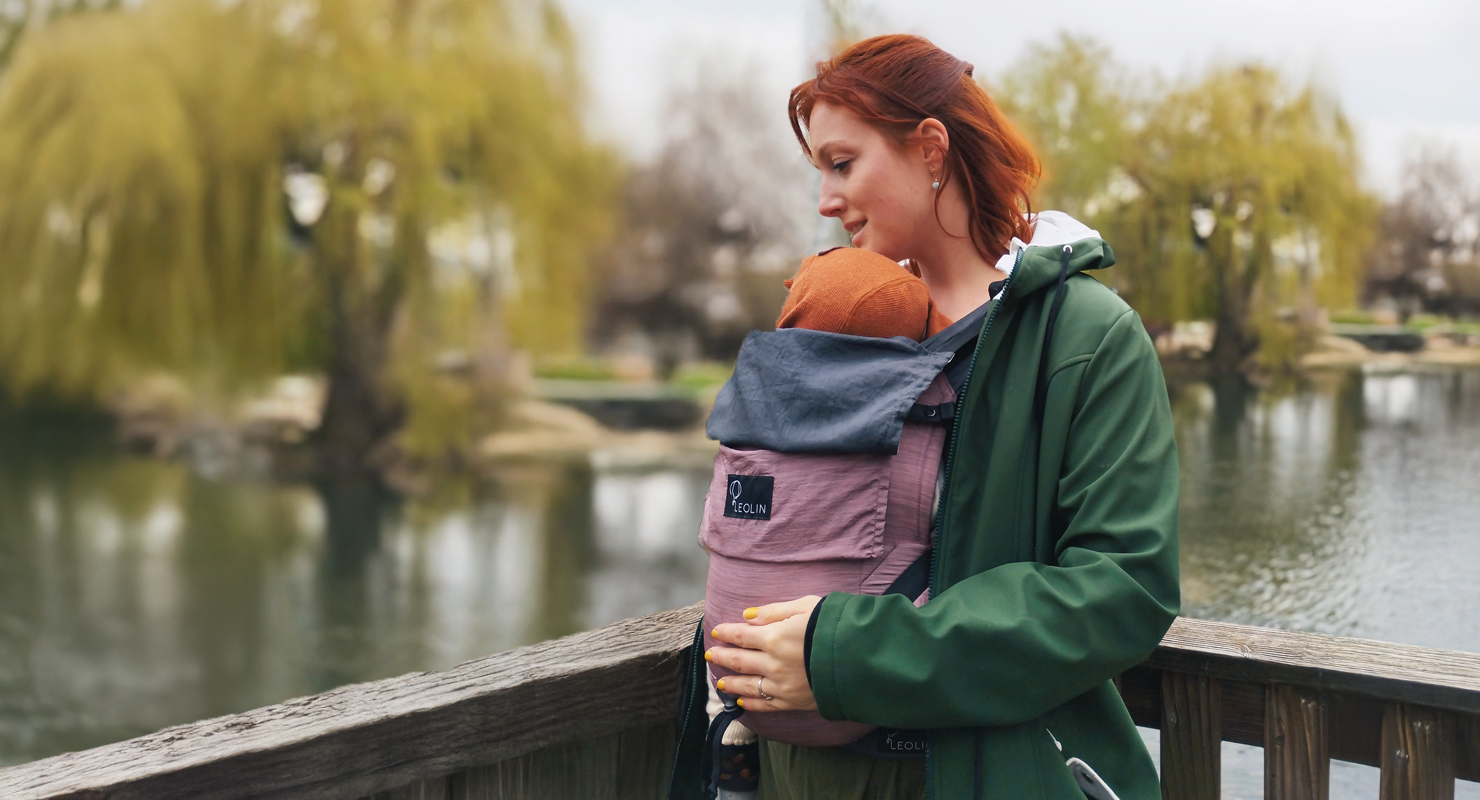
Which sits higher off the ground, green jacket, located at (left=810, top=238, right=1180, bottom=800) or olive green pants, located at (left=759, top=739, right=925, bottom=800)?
green jacket, located at (left=810, top=238, right=1180, bottom=800)

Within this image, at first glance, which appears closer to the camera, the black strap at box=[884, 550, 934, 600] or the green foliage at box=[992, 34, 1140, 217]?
the black strap at box=[884, 550, 934, 600]

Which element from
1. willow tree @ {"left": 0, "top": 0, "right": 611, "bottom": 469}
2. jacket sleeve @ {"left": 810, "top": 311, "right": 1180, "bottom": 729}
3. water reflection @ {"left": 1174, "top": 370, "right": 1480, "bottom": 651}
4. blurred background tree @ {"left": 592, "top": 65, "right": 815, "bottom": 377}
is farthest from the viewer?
willow tree @ {"left": 0, "top": 0, "right": 611, "bottom": 469}

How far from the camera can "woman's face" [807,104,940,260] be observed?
2.84 feet

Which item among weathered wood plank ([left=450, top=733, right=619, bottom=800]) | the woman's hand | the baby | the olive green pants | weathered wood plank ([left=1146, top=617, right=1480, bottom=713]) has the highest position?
the baby

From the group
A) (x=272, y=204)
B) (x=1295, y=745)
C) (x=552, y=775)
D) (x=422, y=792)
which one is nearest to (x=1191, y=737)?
(x=1295, y=745)

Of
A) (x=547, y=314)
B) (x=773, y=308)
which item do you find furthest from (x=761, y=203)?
(x=547, y=314)

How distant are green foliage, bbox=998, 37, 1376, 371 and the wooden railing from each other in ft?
3.66

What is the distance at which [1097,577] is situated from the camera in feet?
2.35

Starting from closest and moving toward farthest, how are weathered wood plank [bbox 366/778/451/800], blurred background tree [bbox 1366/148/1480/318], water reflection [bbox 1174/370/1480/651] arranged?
weathered wood plank [bbox 366/778/451/800], water reflection [bbox 1174/370/1480/651], blurred background tree [bbox 1366/148/1480/318]

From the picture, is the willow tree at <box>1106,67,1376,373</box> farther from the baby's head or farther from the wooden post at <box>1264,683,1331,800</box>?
the baby's head

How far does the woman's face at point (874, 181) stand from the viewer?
0.87 meters

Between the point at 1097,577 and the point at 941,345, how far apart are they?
211mm

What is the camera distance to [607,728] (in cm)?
108

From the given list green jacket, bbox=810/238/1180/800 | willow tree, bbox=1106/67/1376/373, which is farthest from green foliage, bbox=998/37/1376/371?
green jacket, bbox=810/238/1180/800
